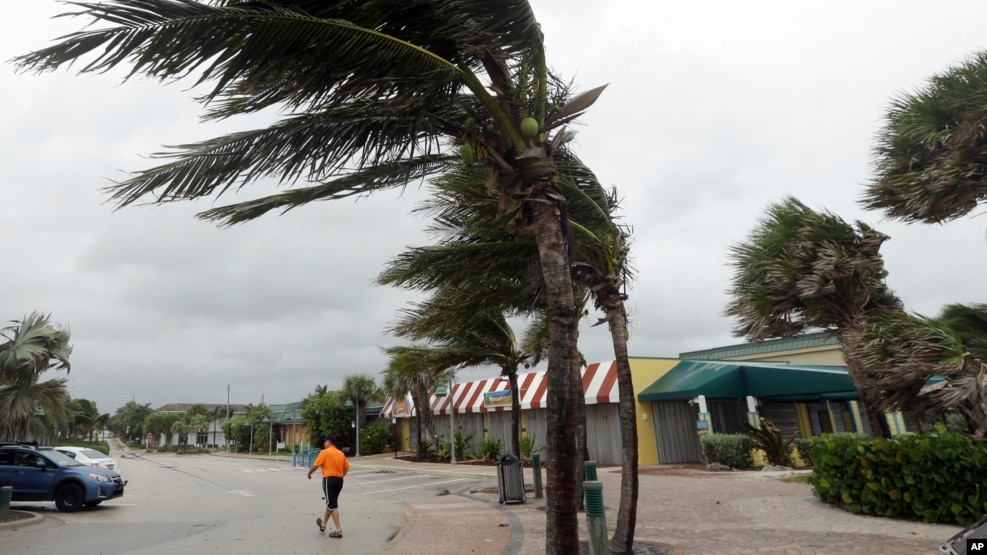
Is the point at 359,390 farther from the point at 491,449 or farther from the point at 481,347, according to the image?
the point at 481,347

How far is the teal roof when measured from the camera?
2639 cm

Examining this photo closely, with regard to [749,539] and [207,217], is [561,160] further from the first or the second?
[749,539]

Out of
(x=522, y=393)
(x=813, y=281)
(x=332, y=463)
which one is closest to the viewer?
(x=813, y=281)

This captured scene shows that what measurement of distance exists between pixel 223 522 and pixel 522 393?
1609 cm

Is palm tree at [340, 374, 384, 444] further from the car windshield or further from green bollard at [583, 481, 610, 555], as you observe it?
green bollard at [583, 481, 610, 555]

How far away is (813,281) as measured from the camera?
8852mm

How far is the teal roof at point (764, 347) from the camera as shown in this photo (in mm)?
26389

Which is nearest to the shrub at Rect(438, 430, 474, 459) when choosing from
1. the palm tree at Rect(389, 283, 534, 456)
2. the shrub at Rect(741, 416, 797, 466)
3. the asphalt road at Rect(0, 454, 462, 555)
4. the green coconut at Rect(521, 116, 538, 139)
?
the asphalt road at Rect(0, 454, 462, 555)

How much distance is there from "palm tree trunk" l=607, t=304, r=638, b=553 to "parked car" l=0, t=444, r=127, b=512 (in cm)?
1219

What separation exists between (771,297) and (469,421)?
23406 millimetres

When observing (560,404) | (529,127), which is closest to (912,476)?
(560,404)

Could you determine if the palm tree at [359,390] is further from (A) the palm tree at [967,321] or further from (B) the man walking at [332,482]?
(A) the palm tree at [967,321]

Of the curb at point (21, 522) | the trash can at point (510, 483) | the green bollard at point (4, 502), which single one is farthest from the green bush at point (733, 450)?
the green bollard at point (4, 502)

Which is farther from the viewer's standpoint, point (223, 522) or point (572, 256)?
point (223, 522)
